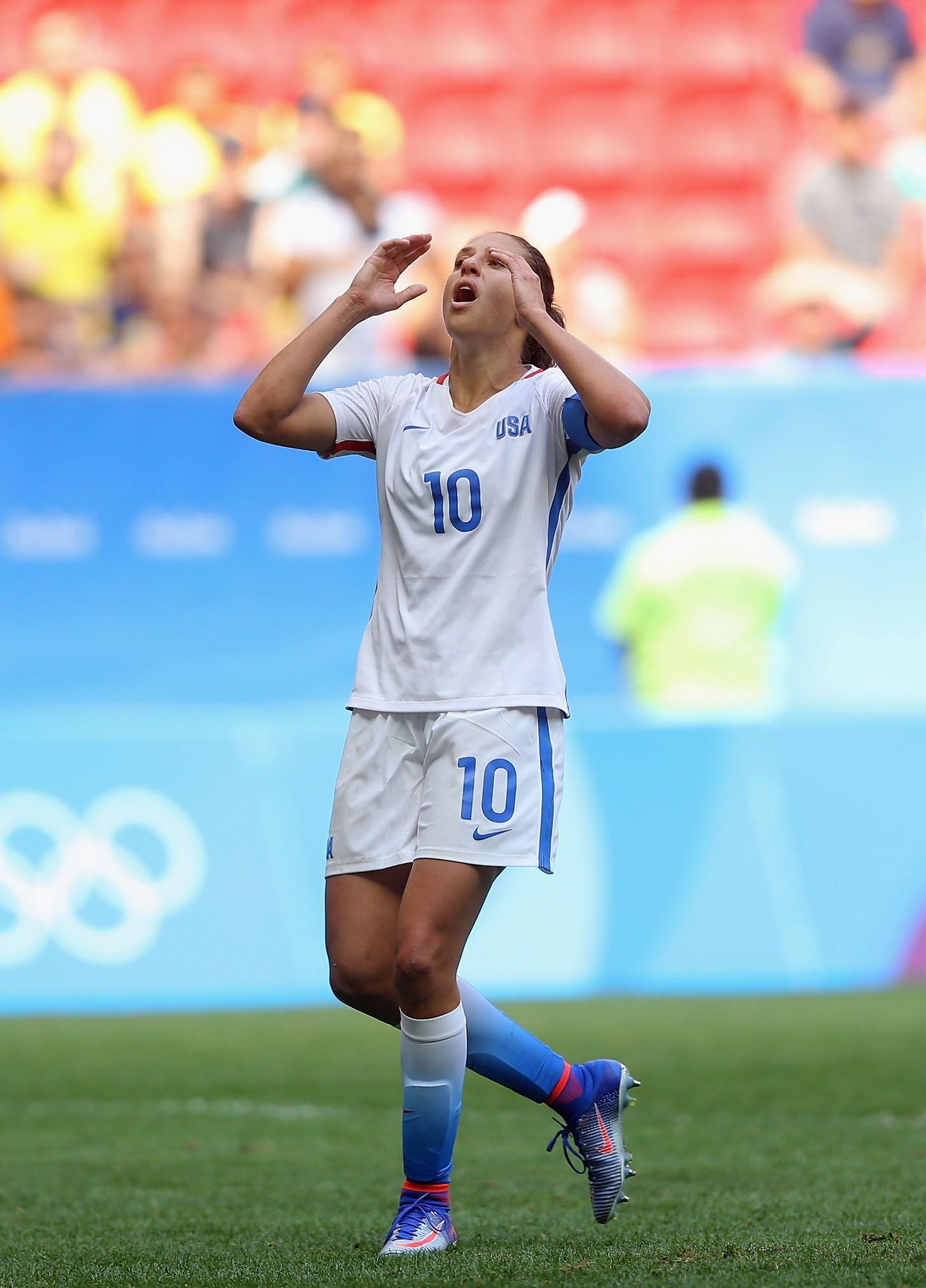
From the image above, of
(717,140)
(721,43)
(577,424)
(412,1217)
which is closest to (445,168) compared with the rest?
(717,140)

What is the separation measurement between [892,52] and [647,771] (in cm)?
677

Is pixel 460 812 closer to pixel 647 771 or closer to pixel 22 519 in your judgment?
pixel 647 771

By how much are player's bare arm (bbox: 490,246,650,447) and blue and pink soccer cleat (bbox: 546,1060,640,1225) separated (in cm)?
135

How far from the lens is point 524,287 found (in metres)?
3.73

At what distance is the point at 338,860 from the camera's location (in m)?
3.78

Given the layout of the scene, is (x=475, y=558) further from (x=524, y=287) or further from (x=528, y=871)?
(x=528, y=871)

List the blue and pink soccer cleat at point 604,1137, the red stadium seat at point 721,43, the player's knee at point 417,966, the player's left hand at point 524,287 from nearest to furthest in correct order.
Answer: the player's knee at point 417,966 < the player's left hand at point 524,287 < the blue and pink soccer cleat at point 604,1137 < the red stadium seat at point 721,43

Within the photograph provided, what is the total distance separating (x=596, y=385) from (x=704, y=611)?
7.04m

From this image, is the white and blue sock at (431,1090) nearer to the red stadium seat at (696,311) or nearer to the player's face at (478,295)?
the player's face at (478,295)

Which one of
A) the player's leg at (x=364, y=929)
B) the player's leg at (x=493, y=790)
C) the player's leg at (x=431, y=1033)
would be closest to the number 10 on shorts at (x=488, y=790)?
the player's leg at (x=493, y=790)

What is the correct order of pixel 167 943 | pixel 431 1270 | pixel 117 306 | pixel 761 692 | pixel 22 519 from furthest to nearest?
pixel 117 306
pixel 22 519
pixel 761 692
pixel 167 943
pixel 431 1270

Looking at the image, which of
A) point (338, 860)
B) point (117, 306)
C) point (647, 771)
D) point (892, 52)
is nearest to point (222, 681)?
point (117, 306)

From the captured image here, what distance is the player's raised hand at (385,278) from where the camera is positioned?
3.94m

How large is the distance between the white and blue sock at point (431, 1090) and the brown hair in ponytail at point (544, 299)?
1.39 metres
